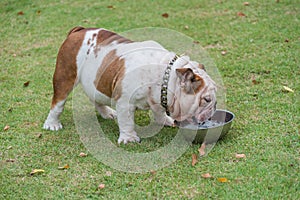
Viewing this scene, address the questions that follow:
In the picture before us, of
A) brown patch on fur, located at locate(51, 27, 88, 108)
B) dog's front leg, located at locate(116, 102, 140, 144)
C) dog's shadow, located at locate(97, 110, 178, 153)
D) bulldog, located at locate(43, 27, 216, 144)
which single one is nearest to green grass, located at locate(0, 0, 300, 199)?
dog's shadow, located at locate(97, 110, 178, 153)

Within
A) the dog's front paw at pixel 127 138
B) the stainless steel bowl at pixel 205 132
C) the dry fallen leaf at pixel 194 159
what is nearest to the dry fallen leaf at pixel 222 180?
the dry fallen leaf at pixel 194 159

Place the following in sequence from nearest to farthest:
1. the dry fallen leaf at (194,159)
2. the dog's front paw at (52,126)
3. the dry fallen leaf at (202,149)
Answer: the dry fallen leaf at (194,159) < the dry fallen leaf at (202,149) < the dog's front paw at (52,126)

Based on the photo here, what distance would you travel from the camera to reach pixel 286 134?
540 centimetres

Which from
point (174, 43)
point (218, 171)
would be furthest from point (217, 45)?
point (218, 171)

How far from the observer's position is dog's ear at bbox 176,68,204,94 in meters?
4.80

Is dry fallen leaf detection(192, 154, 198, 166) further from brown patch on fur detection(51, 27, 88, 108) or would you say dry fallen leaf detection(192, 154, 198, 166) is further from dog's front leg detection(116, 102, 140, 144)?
brown patch on fur detection(51, 27, 88, 108)

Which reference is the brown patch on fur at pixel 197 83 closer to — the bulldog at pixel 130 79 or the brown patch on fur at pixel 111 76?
the bulldog at pixel 130 79

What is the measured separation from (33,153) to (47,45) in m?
3.97

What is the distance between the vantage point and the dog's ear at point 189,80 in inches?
189

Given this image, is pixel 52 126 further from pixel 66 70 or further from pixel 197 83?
pixel 197 83

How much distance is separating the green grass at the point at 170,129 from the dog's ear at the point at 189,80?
70cm

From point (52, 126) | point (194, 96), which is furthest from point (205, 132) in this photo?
point (52, 126)

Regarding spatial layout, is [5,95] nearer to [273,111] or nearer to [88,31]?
[88,31]

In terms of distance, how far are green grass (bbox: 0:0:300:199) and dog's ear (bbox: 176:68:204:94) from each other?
2.31 feet
